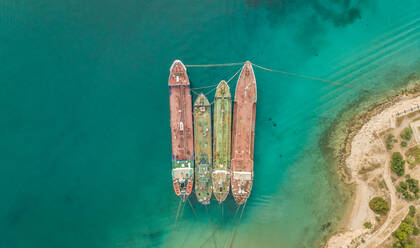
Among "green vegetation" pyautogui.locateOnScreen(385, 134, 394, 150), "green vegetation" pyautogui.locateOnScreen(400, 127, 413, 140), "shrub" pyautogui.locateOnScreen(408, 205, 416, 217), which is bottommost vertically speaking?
"shrub" pyautogui.locateOnScreen(408, 205, 416, 217)

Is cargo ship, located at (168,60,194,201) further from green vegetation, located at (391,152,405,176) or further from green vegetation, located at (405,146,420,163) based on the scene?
green vegetation, located at (405,146,420,163)

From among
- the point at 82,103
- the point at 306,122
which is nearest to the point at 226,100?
the point at 306,122

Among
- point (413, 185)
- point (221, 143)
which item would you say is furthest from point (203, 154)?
point (413, 185)

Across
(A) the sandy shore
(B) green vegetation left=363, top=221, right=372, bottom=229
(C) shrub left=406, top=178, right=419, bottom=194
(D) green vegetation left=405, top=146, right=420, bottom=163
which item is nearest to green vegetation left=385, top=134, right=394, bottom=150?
(A) the sandy shore

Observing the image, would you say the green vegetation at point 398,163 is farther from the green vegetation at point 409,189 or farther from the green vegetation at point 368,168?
the green vegetation at point 368,168

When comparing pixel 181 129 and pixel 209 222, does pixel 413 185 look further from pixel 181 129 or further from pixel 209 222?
pixel 181 129

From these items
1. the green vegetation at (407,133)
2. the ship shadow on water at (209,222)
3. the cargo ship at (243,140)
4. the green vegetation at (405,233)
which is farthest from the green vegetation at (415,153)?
the ship shadow on water at (209,222)
